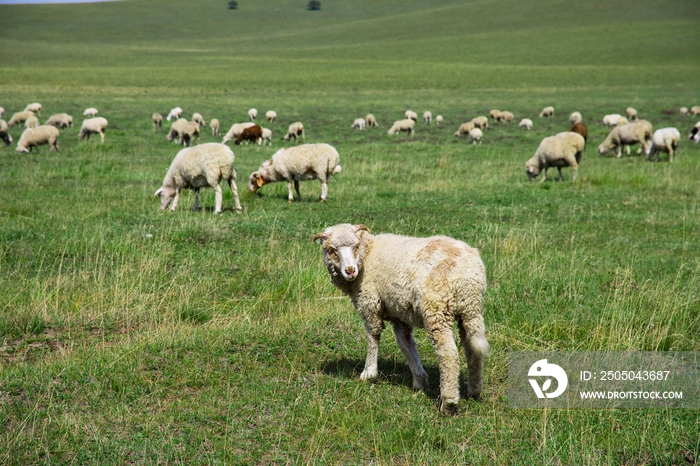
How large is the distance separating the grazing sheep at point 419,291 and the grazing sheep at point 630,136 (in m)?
21.1

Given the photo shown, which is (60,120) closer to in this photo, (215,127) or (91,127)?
(91,127)

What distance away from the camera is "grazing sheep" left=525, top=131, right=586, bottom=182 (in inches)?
711

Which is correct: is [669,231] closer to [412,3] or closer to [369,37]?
[369,37]

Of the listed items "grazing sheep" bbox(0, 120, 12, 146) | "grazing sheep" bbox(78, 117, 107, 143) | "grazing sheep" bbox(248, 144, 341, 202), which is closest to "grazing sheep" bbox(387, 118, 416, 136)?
"grazing sheep" bbox(78, 117, 107, 143)

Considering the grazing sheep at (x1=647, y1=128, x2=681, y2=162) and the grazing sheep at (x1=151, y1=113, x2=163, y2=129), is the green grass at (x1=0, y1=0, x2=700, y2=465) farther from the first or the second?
the grazing sheep at (x1=151, y1=113, x2=163, y2=129)

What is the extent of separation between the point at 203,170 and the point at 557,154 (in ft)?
32.9

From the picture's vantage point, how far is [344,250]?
5.69m

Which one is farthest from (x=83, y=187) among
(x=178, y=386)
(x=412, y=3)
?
(x=412, y=3)

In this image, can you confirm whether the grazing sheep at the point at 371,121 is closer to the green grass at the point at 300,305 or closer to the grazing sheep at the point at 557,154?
the green grass at the point at 300,305

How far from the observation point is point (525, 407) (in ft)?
17.3

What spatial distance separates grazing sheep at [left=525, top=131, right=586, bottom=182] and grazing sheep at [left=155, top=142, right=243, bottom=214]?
9.11 meters

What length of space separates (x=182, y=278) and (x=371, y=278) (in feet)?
11.7

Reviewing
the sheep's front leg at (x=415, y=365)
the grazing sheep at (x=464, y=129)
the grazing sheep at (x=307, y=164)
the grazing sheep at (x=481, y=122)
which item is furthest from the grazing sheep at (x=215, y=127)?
the sheep's front leg at (x=415, y=365)

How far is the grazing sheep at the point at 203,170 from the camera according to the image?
13.1 m
